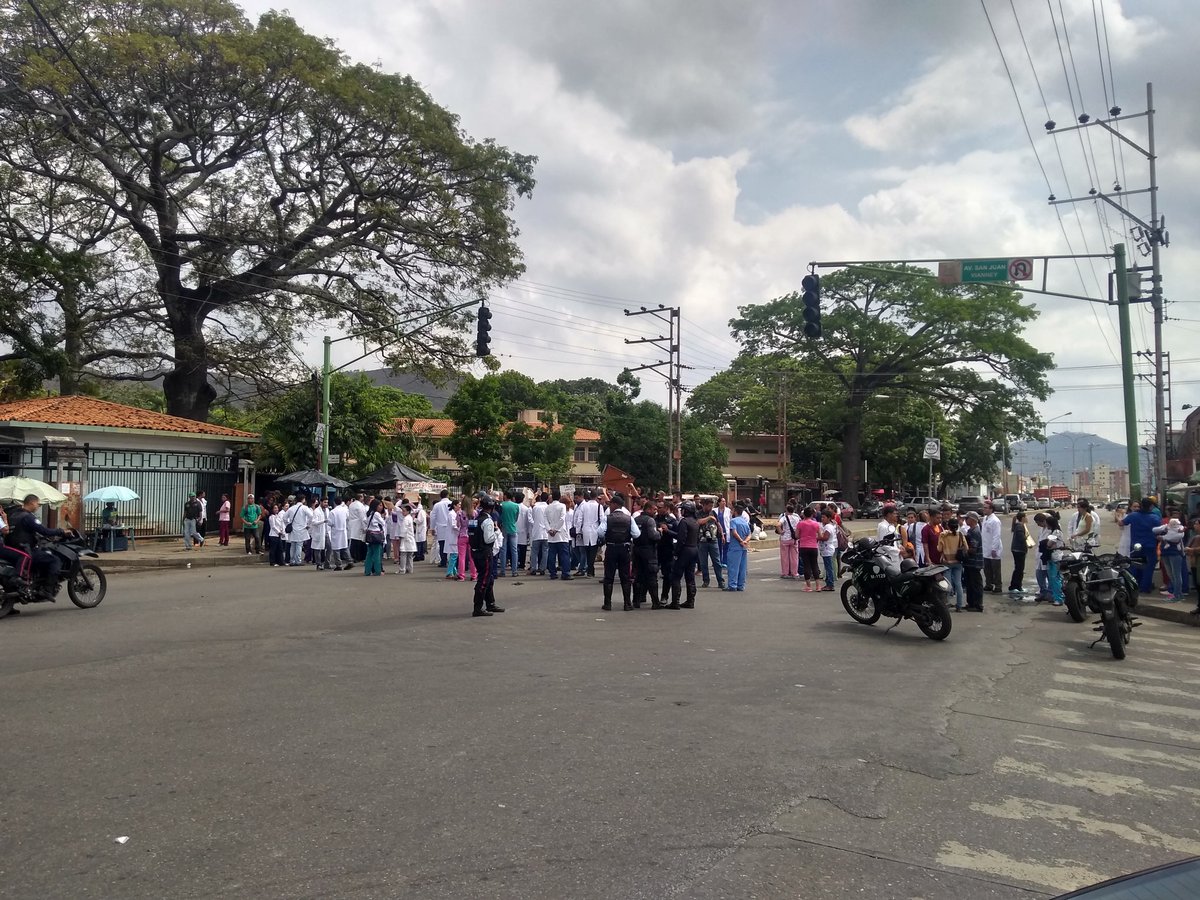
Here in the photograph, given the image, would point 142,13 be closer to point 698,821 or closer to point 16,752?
point 16,752

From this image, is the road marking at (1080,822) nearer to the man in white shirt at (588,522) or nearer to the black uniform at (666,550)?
the black uniform at (666,550)

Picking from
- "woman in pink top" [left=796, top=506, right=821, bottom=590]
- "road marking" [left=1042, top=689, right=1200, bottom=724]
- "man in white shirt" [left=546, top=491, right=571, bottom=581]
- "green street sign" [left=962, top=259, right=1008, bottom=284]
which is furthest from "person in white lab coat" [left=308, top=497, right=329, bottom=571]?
"road marking" [left=1042, top=689, right=1200, bottom=724]

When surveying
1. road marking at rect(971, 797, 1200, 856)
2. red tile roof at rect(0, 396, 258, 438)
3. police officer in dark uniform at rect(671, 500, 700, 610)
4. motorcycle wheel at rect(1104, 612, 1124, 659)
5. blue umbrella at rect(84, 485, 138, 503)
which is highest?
red tile roof at rect(0, 396, 258, 438)

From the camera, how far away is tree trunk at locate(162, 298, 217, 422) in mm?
31141

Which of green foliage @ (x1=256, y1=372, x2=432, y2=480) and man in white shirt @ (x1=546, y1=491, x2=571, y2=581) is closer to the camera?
man in white shirt @ (x1=546, y1=491, x2=571, y2=581)

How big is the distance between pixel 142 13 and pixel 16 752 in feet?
86.5

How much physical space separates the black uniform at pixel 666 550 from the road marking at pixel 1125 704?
21.0 feet

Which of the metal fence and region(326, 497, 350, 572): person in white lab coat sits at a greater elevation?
the metal fence

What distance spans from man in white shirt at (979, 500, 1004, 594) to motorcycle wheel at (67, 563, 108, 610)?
1377 centimetres

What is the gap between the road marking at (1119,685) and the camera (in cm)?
826

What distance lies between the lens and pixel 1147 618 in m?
13.7

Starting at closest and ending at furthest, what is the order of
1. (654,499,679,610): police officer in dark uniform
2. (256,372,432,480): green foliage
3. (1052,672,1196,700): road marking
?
(1052,672,1196,700): road marking → (654,499,679,610): police officer in dark uniform → (256,372,432,480): green foliage

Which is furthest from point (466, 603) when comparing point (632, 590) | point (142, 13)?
point (142, 13)

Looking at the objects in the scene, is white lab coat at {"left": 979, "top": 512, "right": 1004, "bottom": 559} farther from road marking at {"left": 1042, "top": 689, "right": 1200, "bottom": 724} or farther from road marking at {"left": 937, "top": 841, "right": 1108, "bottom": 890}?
road marking at {"left": 937, "top": 841, "right": 1108, "bottom": 890}
